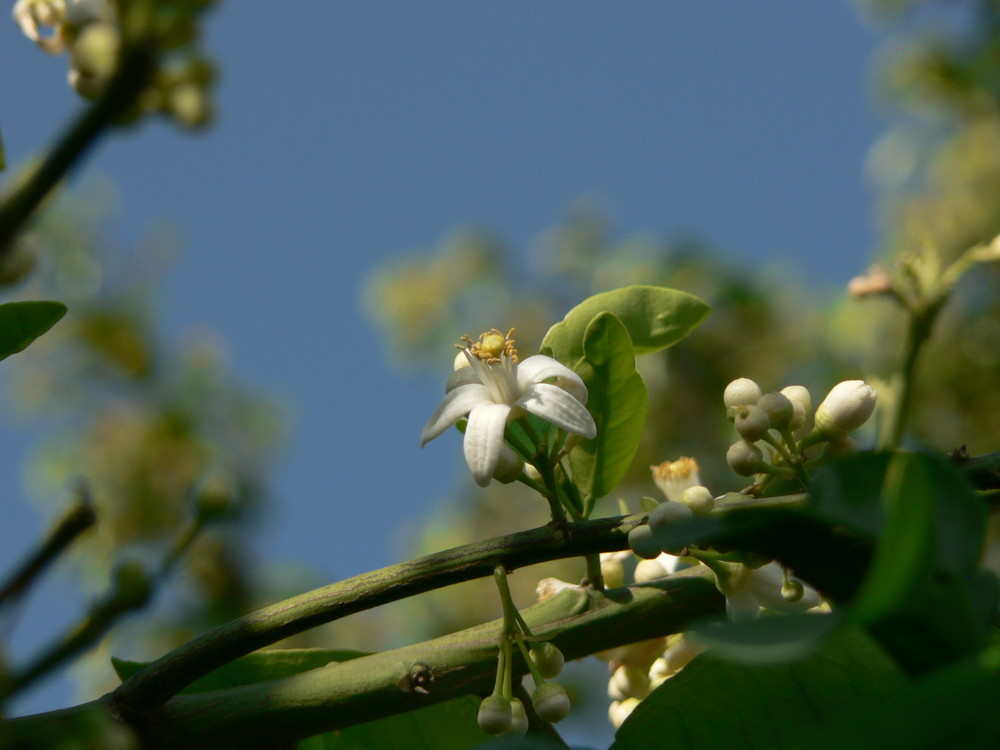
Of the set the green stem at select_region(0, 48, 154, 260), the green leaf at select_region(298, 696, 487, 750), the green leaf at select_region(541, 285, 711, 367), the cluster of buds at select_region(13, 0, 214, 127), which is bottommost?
the green leaf at select_region(298, 696, 487, 750)

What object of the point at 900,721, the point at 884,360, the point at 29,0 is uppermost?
the point at 29,0

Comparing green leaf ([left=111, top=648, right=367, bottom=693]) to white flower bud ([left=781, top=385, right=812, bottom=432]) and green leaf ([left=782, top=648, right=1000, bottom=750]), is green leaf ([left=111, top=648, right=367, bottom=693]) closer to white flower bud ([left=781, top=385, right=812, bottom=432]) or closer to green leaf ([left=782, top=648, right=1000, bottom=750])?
white flower bud ([left=781, top=385, right=812, bottom=432])

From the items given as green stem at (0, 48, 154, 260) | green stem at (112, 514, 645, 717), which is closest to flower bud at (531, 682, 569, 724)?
green stem at (112, 514, 645, 717)

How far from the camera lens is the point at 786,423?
0.79 meters

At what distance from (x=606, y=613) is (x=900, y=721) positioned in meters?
0.41

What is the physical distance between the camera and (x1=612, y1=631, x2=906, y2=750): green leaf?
2.12 ft

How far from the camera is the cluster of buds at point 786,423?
2.47ft

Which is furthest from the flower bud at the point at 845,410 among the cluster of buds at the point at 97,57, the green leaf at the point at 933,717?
the cluster of buds at the point at 97,57

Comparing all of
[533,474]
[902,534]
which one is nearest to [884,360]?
[533,474]

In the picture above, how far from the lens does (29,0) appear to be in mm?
1193

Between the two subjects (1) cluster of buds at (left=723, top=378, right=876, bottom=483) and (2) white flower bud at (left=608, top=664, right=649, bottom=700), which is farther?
(2) white flower bud at (left=608, top=664, right=649, bottom=700)

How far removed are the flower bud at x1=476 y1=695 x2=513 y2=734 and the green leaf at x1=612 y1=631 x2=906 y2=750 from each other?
77 millimetres

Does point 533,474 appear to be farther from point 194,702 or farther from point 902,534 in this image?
point 902,534

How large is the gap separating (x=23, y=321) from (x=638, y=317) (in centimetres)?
49
